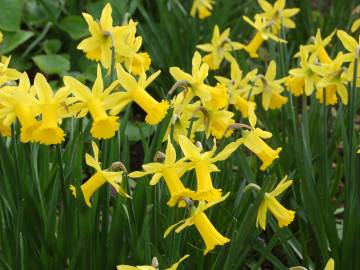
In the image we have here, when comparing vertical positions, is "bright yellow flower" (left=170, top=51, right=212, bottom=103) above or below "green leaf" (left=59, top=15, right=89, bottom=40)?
below

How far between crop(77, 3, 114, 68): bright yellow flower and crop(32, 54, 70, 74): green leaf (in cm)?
162

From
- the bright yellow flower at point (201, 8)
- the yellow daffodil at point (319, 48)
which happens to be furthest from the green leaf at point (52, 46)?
the yellow daffodil at point (319, 48)

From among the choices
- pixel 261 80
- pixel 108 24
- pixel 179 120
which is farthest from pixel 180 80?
pixel 261 80

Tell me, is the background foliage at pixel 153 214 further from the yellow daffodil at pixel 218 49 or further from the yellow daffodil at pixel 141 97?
the yellow daffodil at pixel 218 49

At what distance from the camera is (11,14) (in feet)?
12.8

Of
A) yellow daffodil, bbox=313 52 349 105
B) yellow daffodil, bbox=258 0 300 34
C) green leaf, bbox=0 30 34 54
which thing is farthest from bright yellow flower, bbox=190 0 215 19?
yellow daffodil, bbox=313 52 349 105

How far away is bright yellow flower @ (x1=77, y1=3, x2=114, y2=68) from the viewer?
2152 mm

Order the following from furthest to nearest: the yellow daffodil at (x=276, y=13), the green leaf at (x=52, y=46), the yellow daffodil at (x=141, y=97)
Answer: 1. the green leaf at (x=52, y=46)
2. the yellow daffodil at (x=276, y=13)
3. the yellow daffodil at (x=141, y=97)

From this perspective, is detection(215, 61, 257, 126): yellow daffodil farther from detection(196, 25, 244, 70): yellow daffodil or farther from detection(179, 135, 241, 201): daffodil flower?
detection(179, 135, 241, 201): daffodil flower

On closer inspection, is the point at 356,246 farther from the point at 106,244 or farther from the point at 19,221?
the point at 19,221

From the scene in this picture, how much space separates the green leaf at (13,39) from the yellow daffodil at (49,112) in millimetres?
2040

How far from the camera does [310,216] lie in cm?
242

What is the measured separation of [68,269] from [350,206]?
90cm

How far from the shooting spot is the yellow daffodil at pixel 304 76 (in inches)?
108
